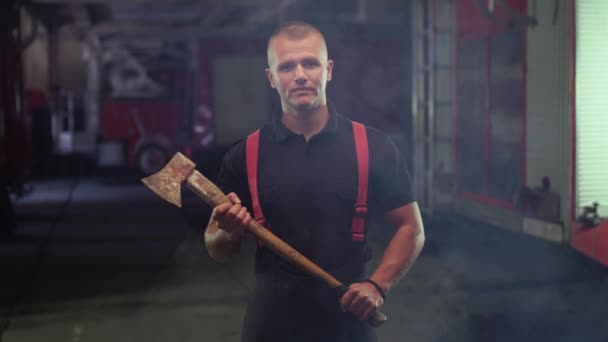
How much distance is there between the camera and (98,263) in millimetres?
9039

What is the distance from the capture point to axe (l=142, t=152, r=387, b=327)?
2.62 m

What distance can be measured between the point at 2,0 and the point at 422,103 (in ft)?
27.7

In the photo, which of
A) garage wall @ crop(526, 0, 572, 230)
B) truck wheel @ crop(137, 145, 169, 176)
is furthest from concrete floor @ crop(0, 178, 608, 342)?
truck wheel @ crop(137, 145, 169, 176)

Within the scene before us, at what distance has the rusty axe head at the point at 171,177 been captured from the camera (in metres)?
2.73

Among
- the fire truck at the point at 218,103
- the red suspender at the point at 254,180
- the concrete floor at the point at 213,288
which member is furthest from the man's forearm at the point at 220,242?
the fire truck at the point at 218,103

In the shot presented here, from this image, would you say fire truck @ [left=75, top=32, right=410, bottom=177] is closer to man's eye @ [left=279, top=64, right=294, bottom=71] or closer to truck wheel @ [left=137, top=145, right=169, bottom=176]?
truck wheel @ [left=137, top=145, right=169, bottom=176]

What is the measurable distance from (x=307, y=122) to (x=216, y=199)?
0.43 meters

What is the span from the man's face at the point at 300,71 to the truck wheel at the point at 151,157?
59.9ft

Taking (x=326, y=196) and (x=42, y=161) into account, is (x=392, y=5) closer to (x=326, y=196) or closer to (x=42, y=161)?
(x=42, y=161)

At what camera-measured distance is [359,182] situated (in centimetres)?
267

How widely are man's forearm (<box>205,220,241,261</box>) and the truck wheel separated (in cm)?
1820

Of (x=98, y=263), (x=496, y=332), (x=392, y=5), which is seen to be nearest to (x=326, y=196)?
(x=496, y=332)

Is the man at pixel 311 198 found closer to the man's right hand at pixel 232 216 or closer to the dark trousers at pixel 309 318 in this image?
the dark trousers at pixel 309 318

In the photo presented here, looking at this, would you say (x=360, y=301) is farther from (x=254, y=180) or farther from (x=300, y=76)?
(x=300, y=76)
